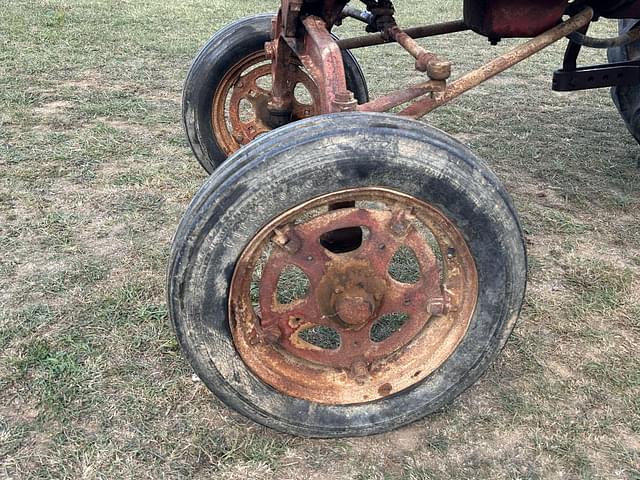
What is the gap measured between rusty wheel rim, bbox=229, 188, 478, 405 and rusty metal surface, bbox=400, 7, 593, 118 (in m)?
0.50

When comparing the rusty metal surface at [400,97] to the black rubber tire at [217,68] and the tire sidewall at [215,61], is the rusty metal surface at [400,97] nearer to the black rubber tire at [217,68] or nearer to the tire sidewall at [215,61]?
the black rubber tire at [217,68]

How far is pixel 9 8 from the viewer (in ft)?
29.2

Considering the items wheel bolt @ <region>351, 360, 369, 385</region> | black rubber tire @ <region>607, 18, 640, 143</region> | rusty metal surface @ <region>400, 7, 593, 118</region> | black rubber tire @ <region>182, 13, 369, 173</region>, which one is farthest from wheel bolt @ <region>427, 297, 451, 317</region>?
black rubber tire @ <region>607, 18, 640, 143</region>

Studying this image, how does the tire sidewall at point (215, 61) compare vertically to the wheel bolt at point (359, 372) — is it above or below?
above

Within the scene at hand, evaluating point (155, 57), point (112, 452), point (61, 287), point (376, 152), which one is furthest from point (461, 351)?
point (155, 57)

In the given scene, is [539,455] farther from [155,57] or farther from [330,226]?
[155,57]

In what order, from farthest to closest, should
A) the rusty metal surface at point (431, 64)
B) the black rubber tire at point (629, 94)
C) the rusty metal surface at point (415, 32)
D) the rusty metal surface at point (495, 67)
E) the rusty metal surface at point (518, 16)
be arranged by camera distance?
the black rubber tire at point (629, 94) < the rusty metal surface at point (415, 32) < the rusty metal surface at point (518, 16) < the rusty metal surface at point (495, 67) < the rusty metal surface at point (431, 64)

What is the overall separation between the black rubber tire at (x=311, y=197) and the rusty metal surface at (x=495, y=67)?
0.43 meters

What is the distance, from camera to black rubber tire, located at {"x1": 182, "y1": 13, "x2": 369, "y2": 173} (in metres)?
3.18

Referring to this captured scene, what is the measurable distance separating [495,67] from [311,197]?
40.1 inches

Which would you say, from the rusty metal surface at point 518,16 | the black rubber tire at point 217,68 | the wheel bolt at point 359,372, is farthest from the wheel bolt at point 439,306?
the black rubber tire at point 217,68

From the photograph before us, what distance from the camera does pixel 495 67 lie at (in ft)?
7.50

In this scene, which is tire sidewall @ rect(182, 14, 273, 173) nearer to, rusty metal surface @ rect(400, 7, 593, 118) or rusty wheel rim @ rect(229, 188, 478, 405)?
rusty metal surface @ rect(400, 7, 593, 118)

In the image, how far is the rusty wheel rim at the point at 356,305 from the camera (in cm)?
184
